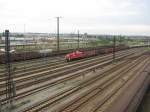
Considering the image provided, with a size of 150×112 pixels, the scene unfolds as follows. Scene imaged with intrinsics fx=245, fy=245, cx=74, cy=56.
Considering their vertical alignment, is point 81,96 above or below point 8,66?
below

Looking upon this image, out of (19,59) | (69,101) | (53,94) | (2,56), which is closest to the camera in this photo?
(69,101)

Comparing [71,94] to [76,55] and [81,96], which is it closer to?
[81,96]

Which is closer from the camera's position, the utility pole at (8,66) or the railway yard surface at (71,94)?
the utility pole at (8,66)

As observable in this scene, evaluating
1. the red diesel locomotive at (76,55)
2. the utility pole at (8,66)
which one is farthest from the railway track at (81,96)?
the red diesel locomotive at (76,55)

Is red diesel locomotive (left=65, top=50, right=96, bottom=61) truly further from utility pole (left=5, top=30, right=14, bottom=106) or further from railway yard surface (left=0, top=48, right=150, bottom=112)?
utility pole (left=5, top=30, right=14, bottom=106)

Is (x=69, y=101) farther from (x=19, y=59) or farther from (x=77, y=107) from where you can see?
(x=19, y=59)

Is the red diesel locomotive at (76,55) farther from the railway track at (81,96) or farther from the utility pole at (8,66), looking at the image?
the utility pole at (8,66)

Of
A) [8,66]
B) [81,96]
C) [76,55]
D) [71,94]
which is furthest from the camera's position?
[76,55]

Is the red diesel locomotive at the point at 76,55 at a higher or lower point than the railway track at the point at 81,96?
higher

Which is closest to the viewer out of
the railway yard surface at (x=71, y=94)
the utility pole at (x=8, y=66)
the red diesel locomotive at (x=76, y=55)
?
the utility pole at (x=8, y=66)

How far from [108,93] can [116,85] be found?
3.22m

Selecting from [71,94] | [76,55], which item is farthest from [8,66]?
[76,55]

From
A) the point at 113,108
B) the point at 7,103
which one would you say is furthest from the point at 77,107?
the point at 7,103

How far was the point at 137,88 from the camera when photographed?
18469 mm
